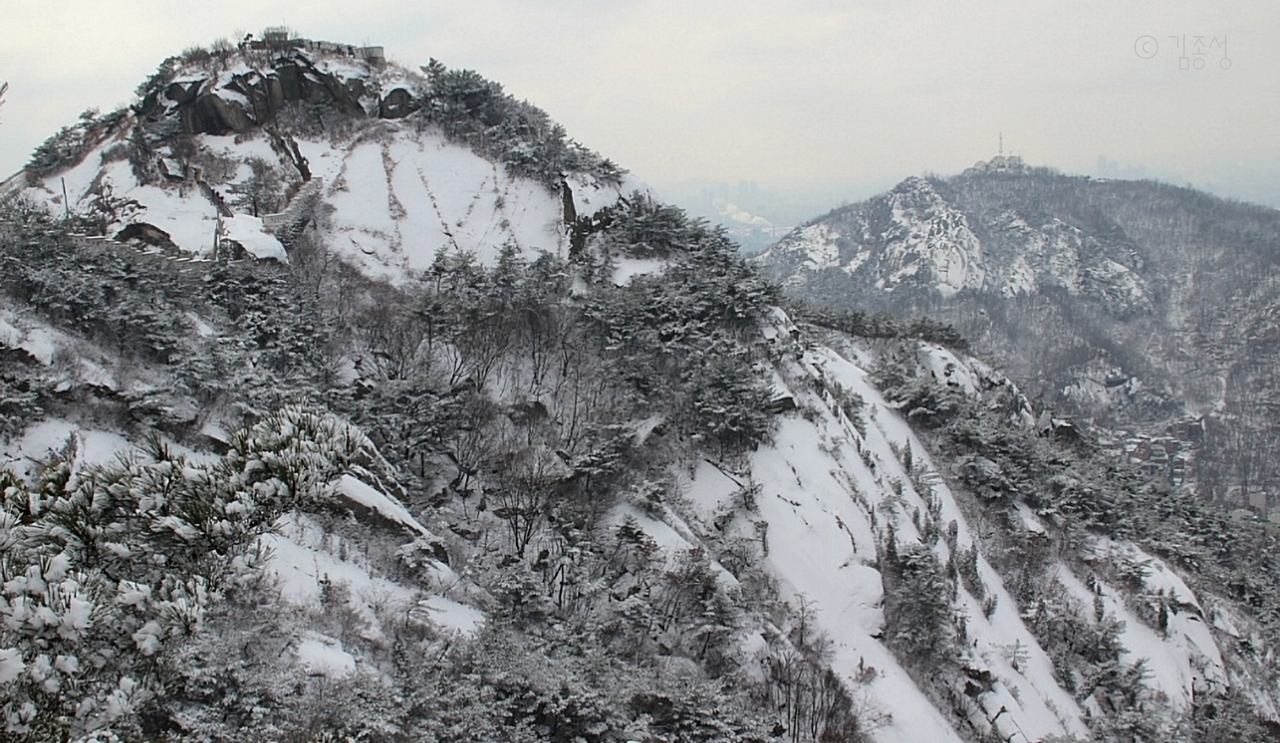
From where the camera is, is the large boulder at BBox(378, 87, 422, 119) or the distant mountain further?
the distant mountain

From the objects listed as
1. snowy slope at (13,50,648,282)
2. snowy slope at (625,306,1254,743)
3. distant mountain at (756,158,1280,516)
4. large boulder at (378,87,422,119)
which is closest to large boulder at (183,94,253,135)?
snowy slope at (13,50,648,282)

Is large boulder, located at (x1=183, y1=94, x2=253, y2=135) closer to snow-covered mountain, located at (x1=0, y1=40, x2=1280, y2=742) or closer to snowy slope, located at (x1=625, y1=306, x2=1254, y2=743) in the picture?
snow-covered mountain, located at (x1=0, y1=40, x2=1280, y2=742)

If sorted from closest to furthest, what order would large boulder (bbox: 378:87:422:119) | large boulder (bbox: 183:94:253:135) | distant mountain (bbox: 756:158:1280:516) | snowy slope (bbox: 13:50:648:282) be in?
1. snowy slope (bbox: 13:50:648:282)
2. large boulder (bbox: 183:94:253:135)
3. large boulder (bbox: 378:87:422:119)
4. distant mountain (bbox: 756:158:1280:516)

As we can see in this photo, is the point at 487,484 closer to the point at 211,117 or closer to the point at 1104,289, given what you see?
the point at 211,117

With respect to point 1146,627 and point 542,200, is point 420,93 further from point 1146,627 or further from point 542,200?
point 1146,627

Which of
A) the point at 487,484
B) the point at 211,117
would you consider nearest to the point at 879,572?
the point at 487,484

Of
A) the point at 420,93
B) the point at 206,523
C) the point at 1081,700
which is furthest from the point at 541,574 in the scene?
the point at 420,93

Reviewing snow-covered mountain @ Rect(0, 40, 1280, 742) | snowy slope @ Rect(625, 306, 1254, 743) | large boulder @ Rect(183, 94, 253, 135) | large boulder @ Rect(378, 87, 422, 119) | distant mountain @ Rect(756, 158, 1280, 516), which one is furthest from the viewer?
distant mountain @ Rect(756, 158, 1280, 516)
